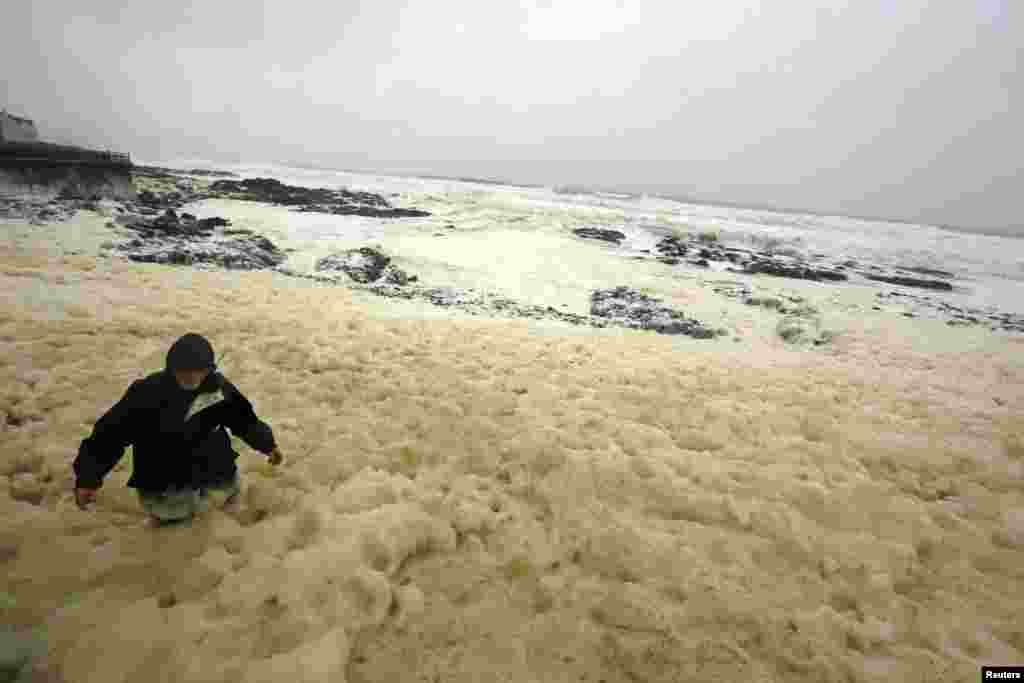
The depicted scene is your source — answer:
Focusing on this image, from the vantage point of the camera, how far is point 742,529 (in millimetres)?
Answer: 4430

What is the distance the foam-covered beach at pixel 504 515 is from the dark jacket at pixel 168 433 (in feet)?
1.75

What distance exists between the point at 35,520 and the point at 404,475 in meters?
2.76

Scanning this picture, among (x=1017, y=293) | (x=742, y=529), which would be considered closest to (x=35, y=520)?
(x=742, y=529)

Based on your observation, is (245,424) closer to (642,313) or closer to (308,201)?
(642,313)

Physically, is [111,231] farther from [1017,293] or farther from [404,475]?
[1017,293]

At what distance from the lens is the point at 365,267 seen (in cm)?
1525

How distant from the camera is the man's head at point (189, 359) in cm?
290

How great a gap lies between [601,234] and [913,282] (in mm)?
16413

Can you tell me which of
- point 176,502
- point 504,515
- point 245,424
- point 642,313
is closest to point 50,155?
point 642,313

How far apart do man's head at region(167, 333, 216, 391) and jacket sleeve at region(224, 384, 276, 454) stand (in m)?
0.43

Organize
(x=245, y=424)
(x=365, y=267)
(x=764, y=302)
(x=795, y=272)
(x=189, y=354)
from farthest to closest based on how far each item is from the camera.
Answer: (x=795, y=272)
(x=764, y=302)
(x=365, y=267)
(x=245, y=424)
(x=189, y=354)

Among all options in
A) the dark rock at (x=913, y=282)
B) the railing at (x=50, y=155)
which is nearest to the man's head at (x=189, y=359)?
the railing at (x=50, y=155)

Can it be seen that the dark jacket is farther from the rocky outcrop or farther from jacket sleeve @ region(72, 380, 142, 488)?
the rocky outcrop

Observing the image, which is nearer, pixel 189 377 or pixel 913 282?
pixel 189 377
